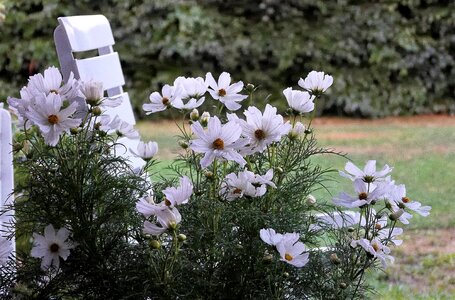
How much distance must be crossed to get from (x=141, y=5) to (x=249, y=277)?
676 cm

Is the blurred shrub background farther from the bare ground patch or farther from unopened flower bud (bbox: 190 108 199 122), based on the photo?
unopened flower bud (bbox: 190 108 199 122)

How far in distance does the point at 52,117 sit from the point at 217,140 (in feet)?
0.64

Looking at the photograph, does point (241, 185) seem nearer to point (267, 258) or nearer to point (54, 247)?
point (267, 258)

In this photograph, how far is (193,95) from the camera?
115 cm

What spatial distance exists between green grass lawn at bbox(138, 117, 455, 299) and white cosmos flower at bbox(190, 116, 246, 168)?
85cm

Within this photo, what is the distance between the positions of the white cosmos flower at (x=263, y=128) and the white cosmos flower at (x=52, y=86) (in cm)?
21

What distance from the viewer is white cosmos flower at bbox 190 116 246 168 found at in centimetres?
96

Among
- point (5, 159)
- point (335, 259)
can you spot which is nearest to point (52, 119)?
point (335, 259)

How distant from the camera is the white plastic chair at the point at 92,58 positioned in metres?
2.07

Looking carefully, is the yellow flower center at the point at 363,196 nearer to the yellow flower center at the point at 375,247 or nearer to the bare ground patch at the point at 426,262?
the yellow flower center at the point at 375,247

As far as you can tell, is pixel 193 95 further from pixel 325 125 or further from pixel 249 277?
pixel 325 125

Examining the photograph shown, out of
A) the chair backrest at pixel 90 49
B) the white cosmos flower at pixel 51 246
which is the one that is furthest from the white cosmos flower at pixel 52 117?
the chair backrest at pixel 90 49

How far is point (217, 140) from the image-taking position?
96 cm

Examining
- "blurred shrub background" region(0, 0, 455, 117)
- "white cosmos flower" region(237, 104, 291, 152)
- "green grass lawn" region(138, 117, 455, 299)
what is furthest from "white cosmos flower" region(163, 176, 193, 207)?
"blurred shrub background" region(0, 0, 455, 117)
